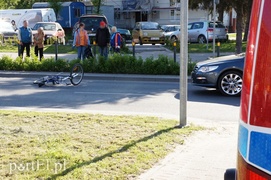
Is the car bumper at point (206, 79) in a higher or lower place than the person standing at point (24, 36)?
lower

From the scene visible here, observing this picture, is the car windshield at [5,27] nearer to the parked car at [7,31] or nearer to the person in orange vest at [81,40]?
the parked car at [7,31]

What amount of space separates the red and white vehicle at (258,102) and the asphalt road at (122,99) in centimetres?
598

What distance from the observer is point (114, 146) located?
19.1ft

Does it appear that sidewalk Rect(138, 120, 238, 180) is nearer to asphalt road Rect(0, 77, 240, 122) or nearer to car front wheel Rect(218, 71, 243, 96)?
asphalt road Rect(0, 77, 240, 122)

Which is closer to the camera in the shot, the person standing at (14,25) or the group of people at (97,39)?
the group of people at (97,39)

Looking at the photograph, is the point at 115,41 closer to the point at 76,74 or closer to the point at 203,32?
the point at 76,74

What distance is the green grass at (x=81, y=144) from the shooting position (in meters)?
4.87

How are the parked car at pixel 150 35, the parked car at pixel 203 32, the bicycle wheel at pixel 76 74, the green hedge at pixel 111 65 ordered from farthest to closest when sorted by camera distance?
the parked car at pixel 203 32 → the parked car at pixel 150 35 → the green hedge at pixel 111 65 → the bicycle wheel at pixel 76 74

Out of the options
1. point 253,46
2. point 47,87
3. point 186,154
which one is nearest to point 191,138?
point 186,154

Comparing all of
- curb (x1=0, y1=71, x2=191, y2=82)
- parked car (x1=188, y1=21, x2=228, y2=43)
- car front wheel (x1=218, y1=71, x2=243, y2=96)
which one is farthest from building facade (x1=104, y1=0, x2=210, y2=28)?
car front wheel (x1=218, y1=71, x2=243, y2=96)

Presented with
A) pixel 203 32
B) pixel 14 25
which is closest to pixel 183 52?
pixel 203 32

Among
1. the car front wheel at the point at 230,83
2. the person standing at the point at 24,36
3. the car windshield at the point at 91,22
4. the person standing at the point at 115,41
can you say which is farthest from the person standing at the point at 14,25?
the car front wheel at the point at 230,83

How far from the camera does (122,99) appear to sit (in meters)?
10.9

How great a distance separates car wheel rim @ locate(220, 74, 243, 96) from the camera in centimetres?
1134
